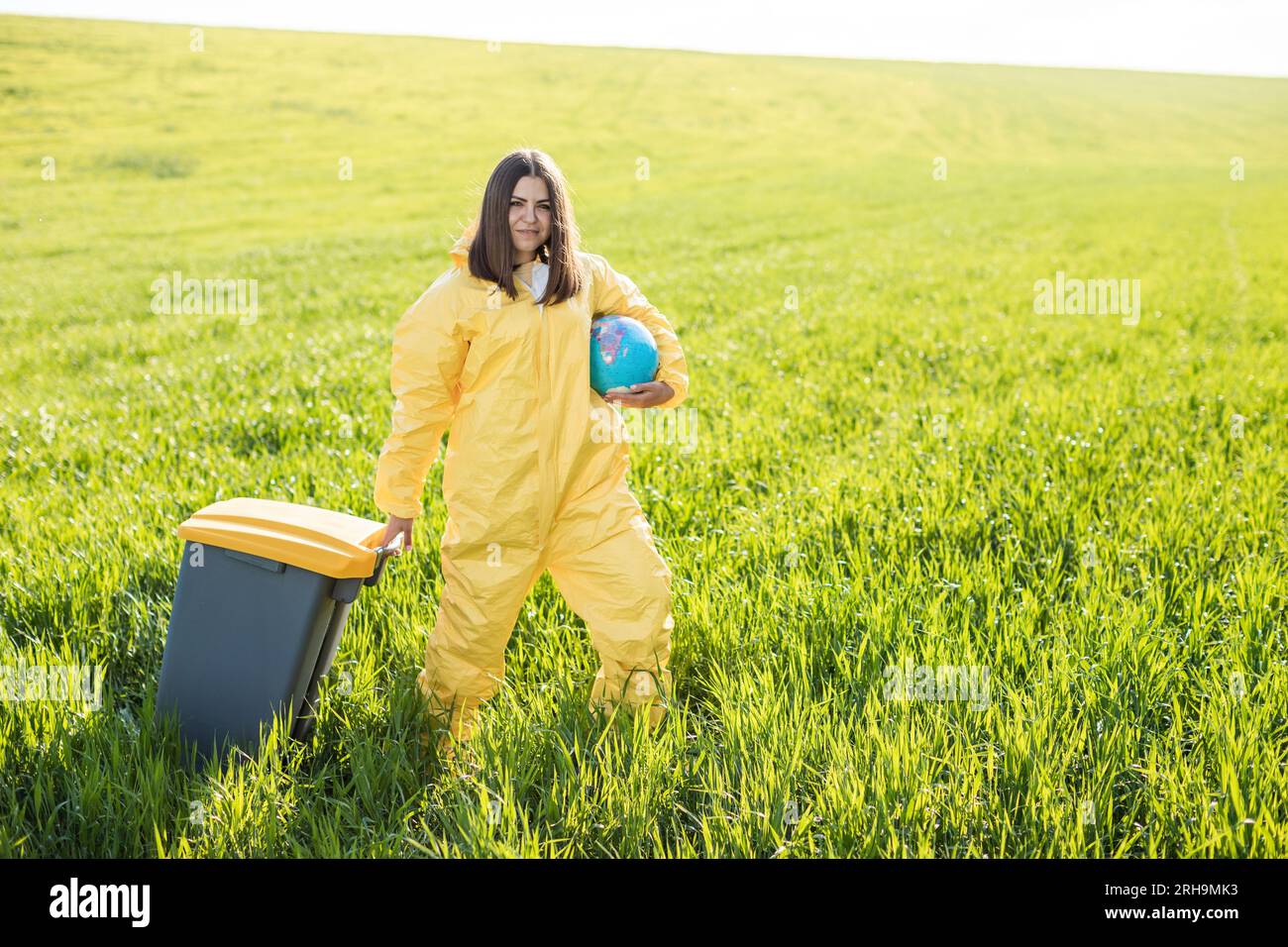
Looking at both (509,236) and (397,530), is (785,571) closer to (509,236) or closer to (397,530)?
(397,530)

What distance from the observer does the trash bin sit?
278 centimetres

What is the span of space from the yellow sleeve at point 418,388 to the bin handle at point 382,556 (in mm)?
93

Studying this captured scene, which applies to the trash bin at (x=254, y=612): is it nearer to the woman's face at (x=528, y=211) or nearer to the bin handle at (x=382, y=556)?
the bin handle at (x=382, y=556)

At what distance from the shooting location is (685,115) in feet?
147

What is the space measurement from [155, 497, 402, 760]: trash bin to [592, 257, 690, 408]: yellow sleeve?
43.5 inches

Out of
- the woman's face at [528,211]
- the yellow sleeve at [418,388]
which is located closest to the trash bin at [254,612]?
Result: the yellow sleeve at [418,388]

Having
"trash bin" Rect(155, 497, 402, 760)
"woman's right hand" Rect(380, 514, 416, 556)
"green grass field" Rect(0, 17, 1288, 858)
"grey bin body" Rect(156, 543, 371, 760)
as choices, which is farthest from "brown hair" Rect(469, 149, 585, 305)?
"grey bin body" Rect(156, 543, 371, 760)

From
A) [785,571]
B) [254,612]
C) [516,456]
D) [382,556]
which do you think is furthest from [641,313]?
→ [254,612]

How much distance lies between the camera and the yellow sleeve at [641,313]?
323cm

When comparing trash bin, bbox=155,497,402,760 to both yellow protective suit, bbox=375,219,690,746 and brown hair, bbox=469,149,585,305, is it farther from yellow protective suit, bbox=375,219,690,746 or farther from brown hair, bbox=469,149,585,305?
brown hair, bbox=469,149,585,305

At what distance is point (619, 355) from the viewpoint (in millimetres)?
3025

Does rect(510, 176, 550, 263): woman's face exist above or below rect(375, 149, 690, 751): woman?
above

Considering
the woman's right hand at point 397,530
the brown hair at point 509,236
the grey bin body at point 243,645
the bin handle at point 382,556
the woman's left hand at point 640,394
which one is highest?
the brown hair at point 509,236

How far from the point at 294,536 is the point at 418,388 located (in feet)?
1.96
